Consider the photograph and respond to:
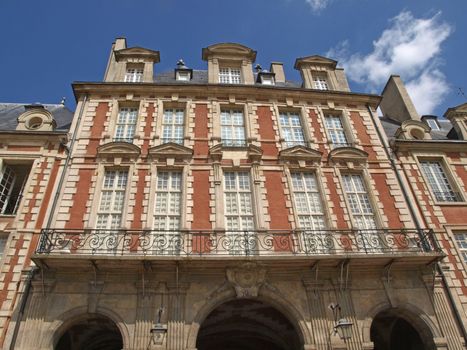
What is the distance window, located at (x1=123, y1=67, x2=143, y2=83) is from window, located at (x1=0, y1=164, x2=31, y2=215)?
502cm

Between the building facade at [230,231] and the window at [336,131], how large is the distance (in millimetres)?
53

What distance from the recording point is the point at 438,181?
39.5 feet

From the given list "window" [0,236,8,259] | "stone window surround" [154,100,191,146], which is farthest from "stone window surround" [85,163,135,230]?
"window" [0,236,8,259]

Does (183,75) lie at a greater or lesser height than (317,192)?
greater

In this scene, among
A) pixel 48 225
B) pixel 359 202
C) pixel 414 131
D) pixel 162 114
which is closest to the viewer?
pixel 48 225

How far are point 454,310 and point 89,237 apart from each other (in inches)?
367

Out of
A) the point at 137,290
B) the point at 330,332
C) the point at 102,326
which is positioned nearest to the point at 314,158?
the point at 330,332

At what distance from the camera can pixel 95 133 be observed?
468 inches

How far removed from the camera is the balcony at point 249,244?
29.2 ft

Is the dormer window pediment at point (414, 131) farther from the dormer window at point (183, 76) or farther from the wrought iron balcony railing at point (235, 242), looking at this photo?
the dormer window at point (183, 76)

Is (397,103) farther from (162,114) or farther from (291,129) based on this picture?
(162,114)

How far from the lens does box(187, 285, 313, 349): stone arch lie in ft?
27.2

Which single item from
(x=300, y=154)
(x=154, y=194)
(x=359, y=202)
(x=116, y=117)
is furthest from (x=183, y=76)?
(x=359, y=202)

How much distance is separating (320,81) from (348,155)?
15.0ft
